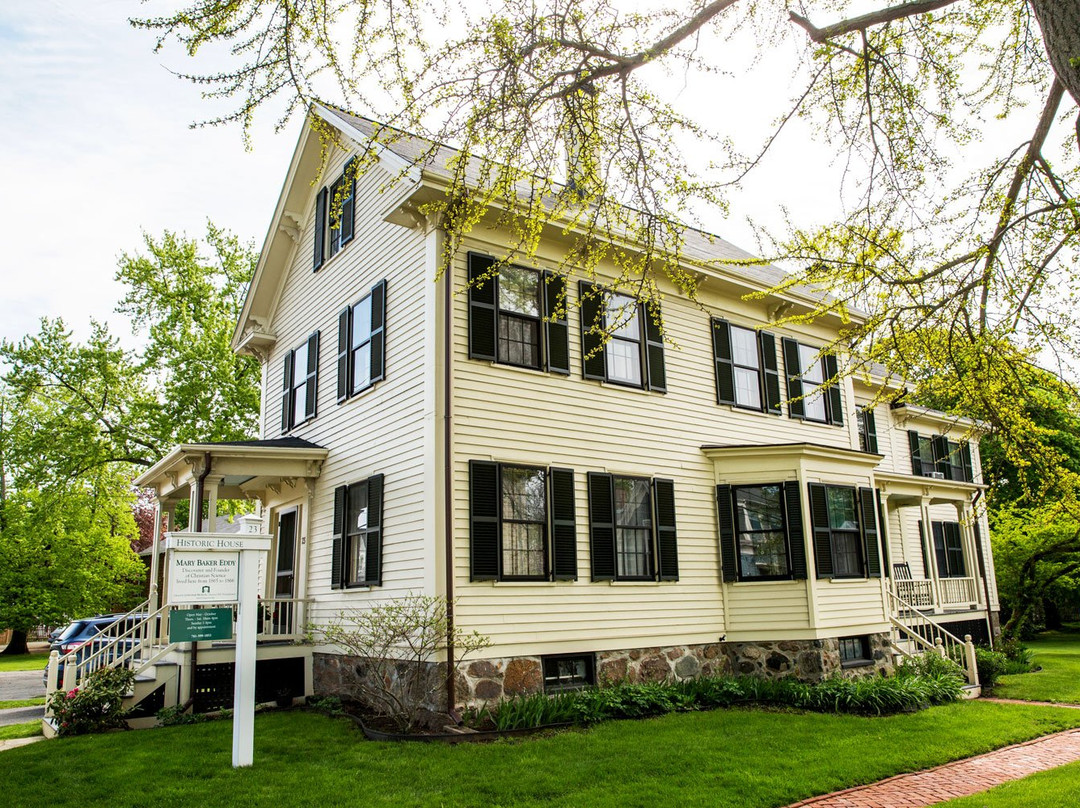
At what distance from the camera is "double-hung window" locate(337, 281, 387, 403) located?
11689 mm

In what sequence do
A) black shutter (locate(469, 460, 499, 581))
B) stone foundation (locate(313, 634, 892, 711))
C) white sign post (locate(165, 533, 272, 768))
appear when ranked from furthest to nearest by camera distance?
black shutter (locate(469, 460, 499, 581))
stone foundation (locate(313, 634, 892, 711))
white sign post (locate(165, 533, 272, 768))

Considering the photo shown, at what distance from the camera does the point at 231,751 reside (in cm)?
841

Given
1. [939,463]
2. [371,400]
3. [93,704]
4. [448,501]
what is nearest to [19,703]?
[93,704]

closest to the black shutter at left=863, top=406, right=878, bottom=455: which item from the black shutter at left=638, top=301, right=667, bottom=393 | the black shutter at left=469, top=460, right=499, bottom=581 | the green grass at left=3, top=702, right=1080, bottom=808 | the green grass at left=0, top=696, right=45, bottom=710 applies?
the black shutter at left=638, top=301, right=667, bottom=393

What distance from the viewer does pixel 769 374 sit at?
47.3 ft

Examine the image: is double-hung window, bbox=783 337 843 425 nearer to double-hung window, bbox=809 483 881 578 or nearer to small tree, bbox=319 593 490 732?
double-hung window, bbox=809 483 881 578

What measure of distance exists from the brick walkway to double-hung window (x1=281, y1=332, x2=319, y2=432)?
33.3 feet

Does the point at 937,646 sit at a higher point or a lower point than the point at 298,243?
lower

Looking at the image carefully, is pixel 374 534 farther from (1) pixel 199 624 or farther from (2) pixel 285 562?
(2) pixel 285 562

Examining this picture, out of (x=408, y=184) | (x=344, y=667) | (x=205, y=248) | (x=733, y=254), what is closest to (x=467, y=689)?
(x=344, y=667)

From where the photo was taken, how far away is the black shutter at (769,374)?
14227 mm

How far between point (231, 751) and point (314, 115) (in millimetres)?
6553

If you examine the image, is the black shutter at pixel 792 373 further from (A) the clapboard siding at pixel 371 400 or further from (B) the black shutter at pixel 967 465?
(B) the black shutter at pixel 967 465

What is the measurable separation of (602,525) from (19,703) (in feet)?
38.7
